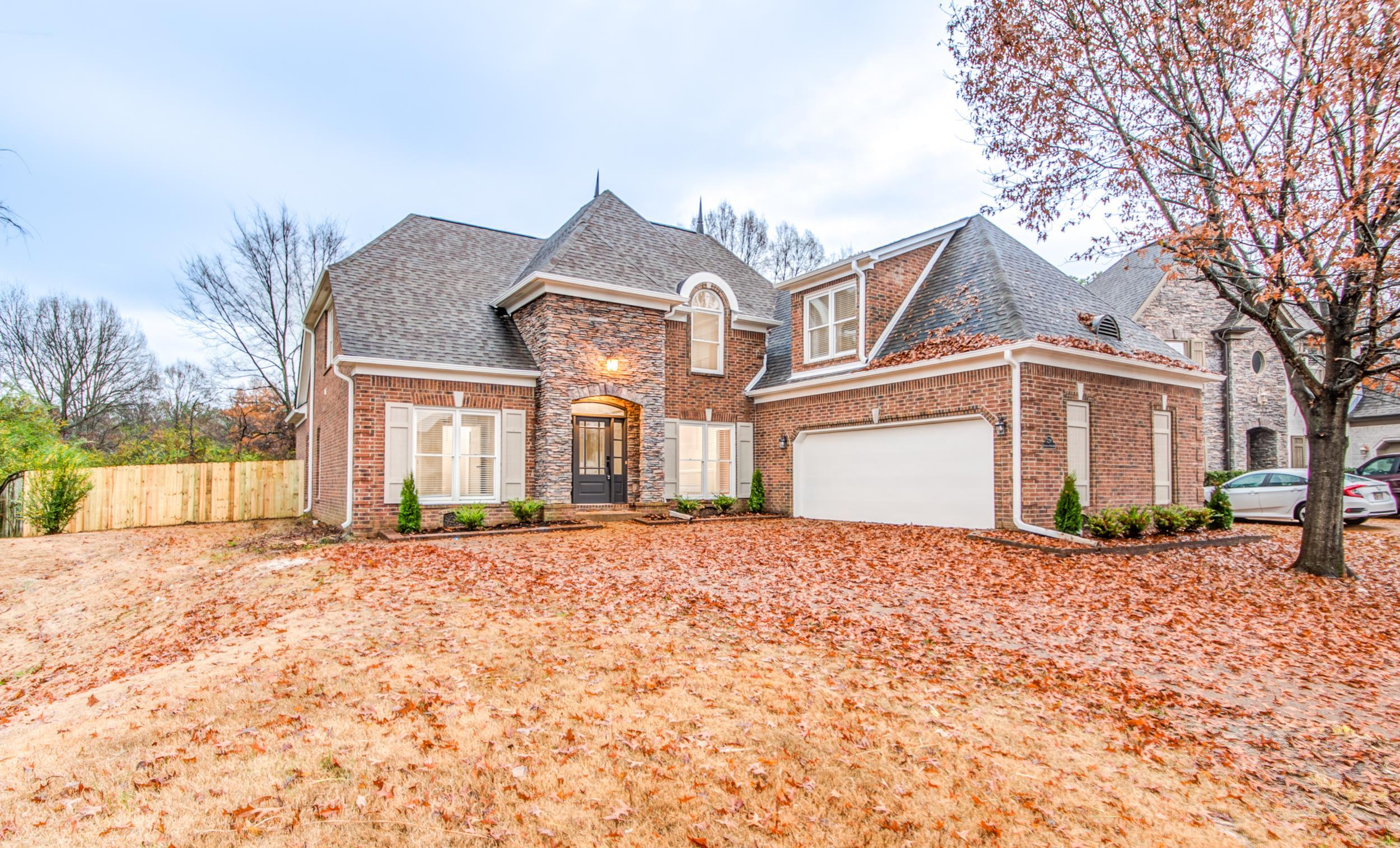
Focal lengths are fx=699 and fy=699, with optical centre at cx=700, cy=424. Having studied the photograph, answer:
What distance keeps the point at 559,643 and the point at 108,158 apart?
1292 cm

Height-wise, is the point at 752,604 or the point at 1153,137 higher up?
the point at 1153,137

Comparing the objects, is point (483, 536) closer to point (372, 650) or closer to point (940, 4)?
point (372, 650)

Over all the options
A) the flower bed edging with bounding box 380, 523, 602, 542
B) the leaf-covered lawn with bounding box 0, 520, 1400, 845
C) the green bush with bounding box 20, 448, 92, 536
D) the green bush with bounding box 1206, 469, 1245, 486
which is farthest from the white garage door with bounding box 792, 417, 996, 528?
the green bush with bounding box 20, 448, 92, 536

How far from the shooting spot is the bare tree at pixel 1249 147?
7895mm

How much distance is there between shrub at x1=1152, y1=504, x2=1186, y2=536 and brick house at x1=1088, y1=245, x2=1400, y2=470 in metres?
9.80

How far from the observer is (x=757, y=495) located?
51.6ft

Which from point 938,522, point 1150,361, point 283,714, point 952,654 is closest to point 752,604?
point 952,654

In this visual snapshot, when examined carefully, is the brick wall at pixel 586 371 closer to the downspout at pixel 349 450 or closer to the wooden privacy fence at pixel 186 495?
the downspout at pixel 349 450

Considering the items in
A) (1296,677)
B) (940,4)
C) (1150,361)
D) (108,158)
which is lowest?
(1296,677)

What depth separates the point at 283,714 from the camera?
4043 mm

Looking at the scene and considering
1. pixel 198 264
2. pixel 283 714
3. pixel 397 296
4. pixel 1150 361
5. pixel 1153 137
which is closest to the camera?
pixel 283 714

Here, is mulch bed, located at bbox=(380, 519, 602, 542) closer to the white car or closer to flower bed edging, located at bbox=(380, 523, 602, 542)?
flower bed edging, located at bbox=(380, 523, 602, 542)

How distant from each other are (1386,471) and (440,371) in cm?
2179

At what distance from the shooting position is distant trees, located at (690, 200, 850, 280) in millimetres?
33875
